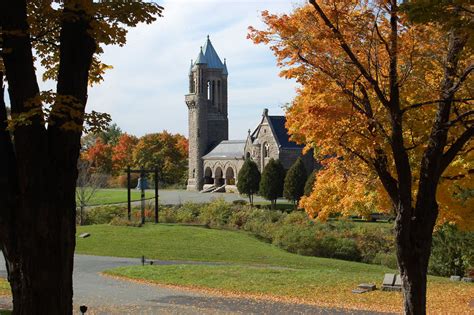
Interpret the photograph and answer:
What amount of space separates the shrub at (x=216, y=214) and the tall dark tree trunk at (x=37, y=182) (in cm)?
2929

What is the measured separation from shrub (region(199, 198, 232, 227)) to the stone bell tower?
35243mm

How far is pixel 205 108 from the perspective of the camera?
77.9 meters

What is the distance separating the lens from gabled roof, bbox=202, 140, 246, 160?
2815 inches

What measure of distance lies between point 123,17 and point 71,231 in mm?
2581

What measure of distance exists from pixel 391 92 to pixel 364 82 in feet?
2.71

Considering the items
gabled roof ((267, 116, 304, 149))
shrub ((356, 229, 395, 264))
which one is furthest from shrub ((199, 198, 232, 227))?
gabled roof ((267, 116, 304, 149))

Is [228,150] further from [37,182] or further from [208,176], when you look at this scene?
[37,182]

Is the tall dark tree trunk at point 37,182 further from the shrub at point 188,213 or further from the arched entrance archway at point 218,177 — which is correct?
the arched entrance archway at point 218,177

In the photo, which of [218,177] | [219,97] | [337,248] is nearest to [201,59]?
[219,97]

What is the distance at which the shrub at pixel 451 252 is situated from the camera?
67.4 feet

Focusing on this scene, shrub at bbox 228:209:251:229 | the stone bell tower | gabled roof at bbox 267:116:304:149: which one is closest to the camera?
shrub at bbox 228:209:251:229

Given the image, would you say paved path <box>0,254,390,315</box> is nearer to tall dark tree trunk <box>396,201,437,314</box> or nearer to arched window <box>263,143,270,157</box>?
tall dark tree trunk <box>396,201,437,314</box>

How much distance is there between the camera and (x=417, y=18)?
23.7ft

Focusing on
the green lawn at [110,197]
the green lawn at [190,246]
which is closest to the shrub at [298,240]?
the green lawn at [190,246]
